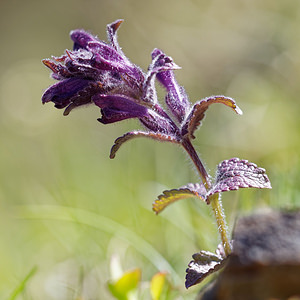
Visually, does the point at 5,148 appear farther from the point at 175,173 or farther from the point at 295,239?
the point at 295,239

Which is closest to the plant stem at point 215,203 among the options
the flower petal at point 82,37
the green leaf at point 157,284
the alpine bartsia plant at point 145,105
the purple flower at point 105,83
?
the alpine bartsia plant at point 145,105

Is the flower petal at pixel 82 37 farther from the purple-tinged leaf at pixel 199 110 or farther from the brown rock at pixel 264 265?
the brown rock at pixel 264 265

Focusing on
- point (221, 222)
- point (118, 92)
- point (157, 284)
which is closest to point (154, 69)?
point (118, 92)

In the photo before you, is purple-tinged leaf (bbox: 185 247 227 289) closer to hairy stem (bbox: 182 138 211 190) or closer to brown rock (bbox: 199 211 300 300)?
brown rock (bbox: 199 211 300 300)

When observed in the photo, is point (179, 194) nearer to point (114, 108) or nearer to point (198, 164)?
point (198, 164)

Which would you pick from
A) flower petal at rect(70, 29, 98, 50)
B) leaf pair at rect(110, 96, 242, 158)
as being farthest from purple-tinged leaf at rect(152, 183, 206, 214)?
flower petal at rect(70, 29, 98, 50)

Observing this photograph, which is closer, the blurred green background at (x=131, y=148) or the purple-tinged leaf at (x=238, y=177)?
the purple-tinged leaf at (x=238, y=177)

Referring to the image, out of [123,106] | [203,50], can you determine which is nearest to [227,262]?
[123,106]
